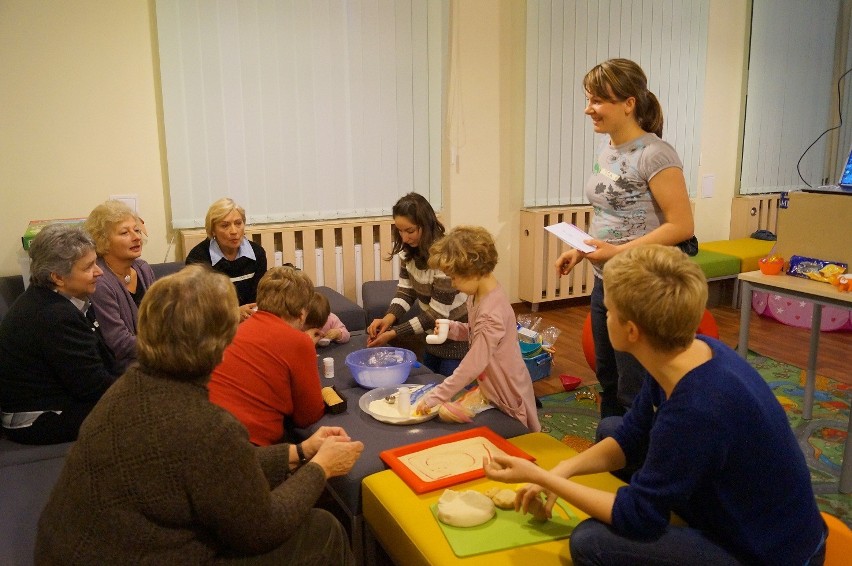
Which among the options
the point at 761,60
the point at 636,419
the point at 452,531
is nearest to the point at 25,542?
the point at 452,531

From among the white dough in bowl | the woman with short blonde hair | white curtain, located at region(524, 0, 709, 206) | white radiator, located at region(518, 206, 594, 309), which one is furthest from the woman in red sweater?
white curtain, located at region(524, 0, 709, 206)

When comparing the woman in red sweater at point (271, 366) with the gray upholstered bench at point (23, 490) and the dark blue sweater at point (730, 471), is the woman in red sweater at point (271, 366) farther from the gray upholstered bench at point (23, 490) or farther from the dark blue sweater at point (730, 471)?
the dark blue sweater at point (730, 471)

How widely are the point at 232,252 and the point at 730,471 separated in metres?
2.57

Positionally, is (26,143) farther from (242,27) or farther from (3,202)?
(242,27)

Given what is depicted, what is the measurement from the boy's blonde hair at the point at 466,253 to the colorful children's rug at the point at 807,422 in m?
1.09

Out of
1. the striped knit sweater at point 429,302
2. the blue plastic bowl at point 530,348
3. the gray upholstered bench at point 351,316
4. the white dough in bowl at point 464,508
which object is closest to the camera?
the white dough in bowl at point 464,508

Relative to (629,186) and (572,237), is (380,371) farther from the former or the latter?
(629,186)

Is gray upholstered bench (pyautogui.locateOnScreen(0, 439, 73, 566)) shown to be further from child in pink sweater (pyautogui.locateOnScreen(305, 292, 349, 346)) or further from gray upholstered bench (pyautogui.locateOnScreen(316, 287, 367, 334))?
gray upholstered bench (pyautogui.locateOnScreen(316, 287, 367, 334))

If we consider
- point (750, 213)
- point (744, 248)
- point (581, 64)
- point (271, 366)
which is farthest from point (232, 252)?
point (750, 213)

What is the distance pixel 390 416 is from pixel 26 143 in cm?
258

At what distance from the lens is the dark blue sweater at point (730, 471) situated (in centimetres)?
127

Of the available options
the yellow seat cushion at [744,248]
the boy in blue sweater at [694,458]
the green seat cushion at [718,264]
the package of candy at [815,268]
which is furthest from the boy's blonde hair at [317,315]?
the yellow seat cushion at [744,248]

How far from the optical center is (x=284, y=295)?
2.15 m

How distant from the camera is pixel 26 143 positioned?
138 inches
